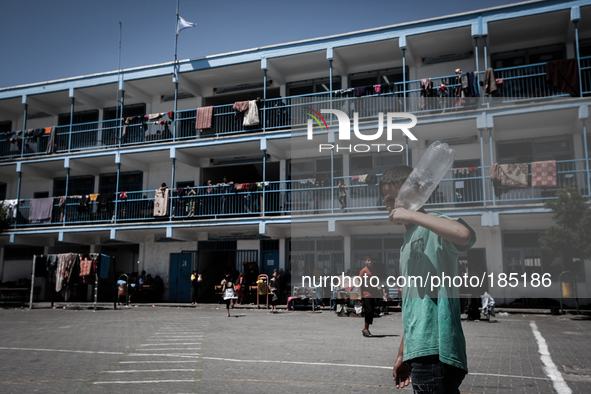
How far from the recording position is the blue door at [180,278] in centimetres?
2348

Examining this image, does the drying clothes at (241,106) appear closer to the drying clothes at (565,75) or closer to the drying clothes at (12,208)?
the drying clothes at (565,75)

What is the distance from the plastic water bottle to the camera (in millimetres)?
2516

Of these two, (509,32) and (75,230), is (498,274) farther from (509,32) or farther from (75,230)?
(75,230)

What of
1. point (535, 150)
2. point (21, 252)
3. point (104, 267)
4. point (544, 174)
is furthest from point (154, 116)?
point (544, 174)

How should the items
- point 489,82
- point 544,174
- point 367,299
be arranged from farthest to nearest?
point 489,82, point 544,174, point 367,299

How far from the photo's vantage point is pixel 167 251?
24.1 metres

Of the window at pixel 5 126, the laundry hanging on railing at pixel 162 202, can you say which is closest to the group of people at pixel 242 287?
the laundry hanging on railing at pixel 162 202

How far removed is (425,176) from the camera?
2543 millimetres

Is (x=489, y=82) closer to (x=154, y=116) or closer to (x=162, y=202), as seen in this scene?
(x=162, y=202)

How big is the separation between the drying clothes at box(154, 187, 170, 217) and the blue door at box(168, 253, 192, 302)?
259 cm

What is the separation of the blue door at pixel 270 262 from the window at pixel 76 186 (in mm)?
A: 10503

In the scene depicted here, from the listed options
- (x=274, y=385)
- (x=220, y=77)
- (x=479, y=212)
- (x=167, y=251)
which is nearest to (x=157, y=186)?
(x=167, y=251)

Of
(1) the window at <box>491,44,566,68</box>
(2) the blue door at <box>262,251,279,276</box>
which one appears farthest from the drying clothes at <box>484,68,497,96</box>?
(2) the blue door at <box>262,251,279,276</box>

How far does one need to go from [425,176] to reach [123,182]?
25.0 meters
